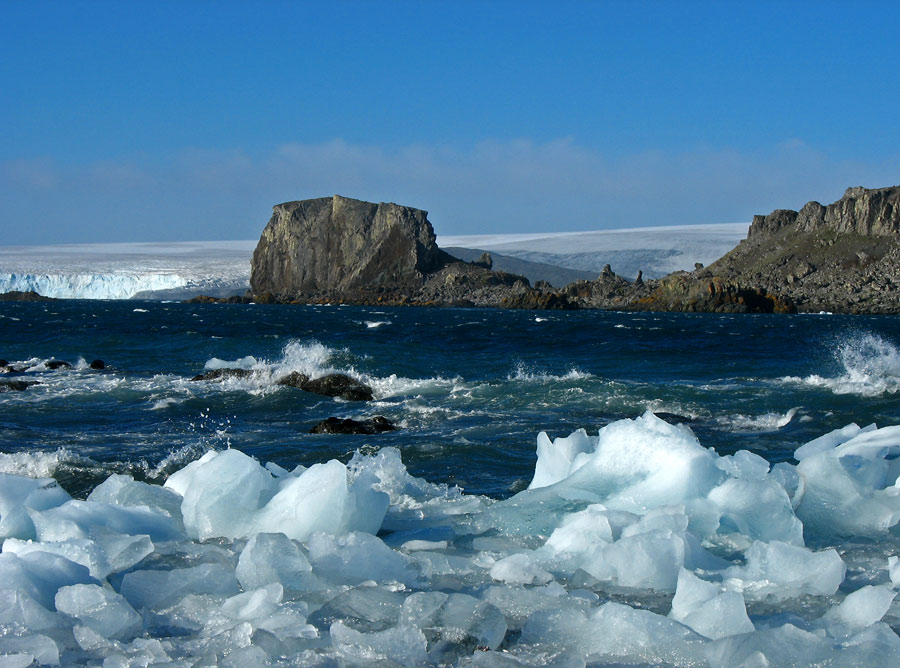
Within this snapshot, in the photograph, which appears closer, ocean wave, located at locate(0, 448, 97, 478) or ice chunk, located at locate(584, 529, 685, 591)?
ice chunk, located at locate(584, 529, 685, 591)

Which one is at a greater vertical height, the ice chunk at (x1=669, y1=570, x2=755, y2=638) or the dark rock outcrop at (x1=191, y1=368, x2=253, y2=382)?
the ice chunk at (x1=669, y1=570, x2=755, y2=638)

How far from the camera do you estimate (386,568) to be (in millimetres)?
4617

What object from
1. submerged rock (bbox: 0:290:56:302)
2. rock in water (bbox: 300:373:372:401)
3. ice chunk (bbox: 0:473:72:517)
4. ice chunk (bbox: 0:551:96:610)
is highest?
ice chunk (bbox: 0:473:72:517)

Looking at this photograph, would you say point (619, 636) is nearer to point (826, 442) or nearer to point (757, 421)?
point (826, 442)

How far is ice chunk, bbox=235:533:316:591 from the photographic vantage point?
14.3 feet

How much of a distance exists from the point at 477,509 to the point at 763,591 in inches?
89.2

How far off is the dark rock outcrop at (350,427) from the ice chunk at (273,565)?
271 inches

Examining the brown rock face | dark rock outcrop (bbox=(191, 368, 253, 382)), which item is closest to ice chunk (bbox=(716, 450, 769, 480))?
dark rock outcrop (bbox=(191, 368, 253, 382))

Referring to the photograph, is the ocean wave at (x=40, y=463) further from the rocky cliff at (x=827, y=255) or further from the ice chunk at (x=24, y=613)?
the rocky cliff at (x=827, y=255)

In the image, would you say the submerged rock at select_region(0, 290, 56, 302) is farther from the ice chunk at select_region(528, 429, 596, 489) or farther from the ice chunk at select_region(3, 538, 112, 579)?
the ice chunk at select_region(3, 538, 112, 579)

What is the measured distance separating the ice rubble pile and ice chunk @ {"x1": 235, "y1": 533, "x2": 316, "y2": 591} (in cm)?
1

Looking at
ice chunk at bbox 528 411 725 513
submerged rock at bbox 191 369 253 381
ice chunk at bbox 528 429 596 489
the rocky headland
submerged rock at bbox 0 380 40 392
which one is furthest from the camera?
the rocky headland

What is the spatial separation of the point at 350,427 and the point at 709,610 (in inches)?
317

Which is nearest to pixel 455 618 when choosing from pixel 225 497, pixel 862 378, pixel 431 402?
pixel 225 497
